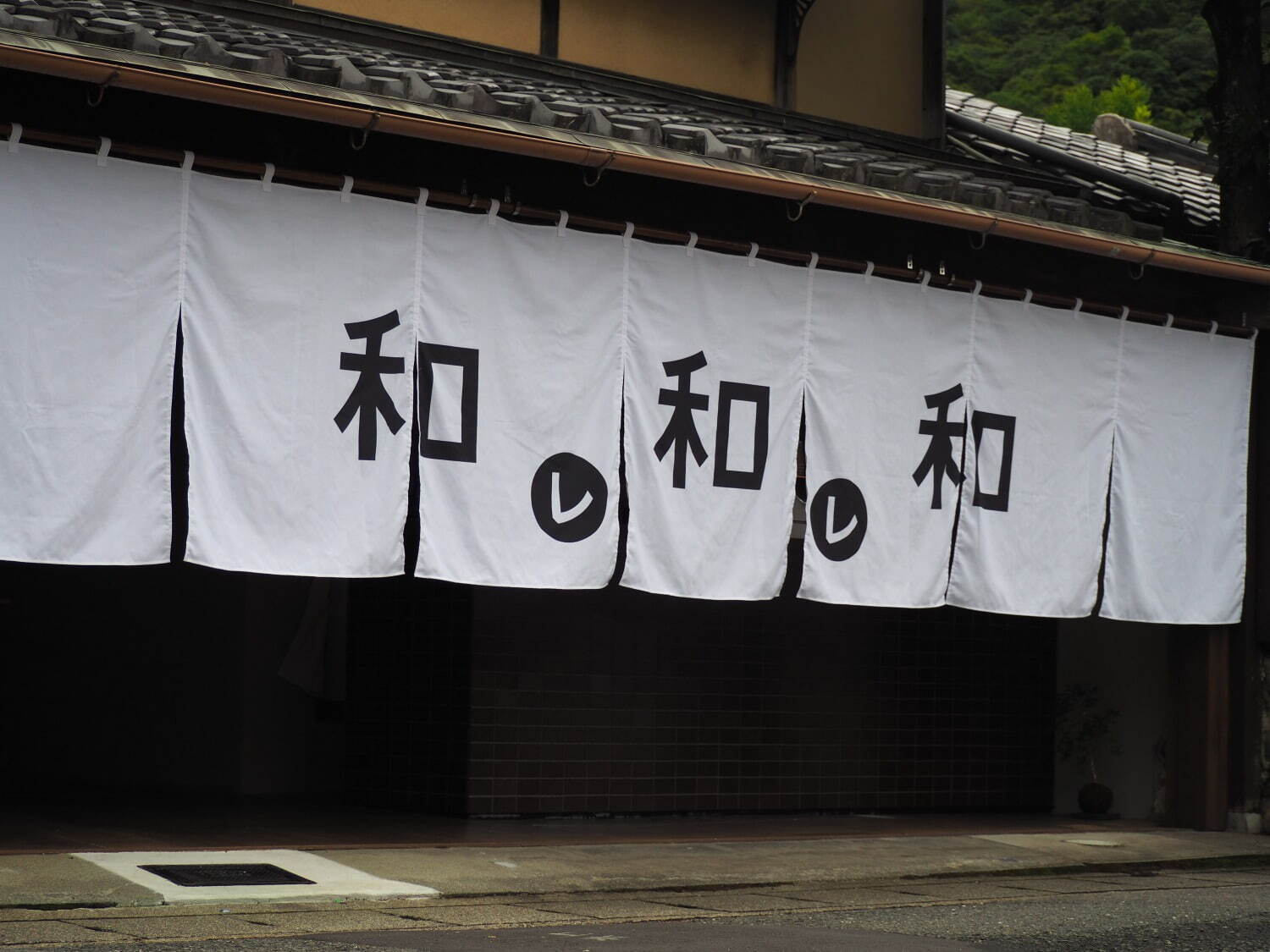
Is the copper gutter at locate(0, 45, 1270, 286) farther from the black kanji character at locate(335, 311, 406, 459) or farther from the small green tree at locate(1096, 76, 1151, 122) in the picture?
the small green tree at locate(1096, 76, 1151, 122)

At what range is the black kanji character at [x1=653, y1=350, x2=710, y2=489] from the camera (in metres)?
9.42

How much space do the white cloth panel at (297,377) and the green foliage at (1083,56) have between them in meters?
32.5

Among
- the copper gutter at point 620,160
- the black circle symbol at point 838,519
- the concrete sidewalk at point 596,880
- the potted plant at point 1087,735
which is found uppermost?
the copper gutter at point 620,160

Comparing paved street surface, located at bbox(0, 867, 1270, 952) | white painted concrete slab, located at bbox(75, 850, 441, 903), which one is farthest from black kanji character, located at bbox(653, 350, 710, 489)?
white painted concrete slab, located at bbox(75, 850, 441, 903)

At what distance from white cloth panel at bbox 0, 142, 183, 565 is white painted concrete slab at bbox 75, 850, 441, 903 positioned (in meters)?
1.58

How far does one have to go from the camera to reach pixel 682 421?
9.48 meters

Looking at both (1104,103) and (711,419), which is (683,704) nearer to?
(711,419)

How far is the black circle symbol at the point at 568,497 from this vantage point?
9.04 meters

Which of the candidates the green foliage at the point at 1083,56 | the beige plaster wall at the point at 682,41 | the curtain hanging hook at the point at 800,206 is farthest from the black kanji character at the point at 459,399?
the green foliage at the point at 1083,56

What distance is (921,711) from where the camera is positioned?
13469mm

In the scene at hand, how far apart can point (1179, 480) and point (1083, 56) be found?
34.3 m

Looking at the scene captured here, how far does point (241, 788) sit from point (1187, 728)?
749 cm

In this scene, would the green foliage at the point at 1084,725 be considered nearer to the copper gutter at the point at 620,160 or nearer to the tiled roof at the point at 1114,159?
the copper gutter at the point at 620,160

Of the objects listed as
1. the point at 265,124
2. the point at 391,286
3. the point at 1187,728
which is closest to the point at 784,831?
the point at 1187,728
